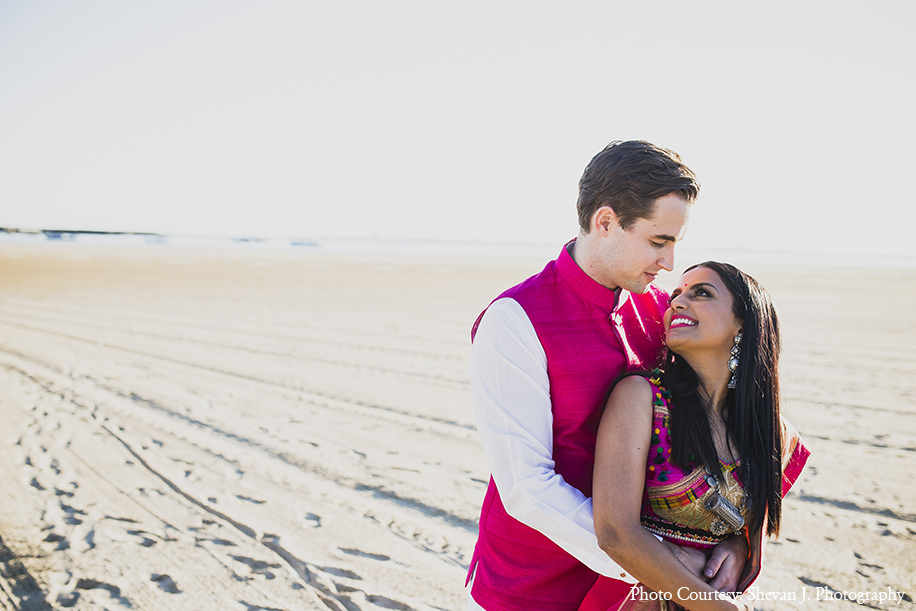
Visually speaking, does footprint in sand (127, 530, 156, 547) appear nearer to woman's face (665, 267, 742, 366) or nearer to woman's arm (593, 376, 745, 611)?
woman's arm (593, 376, 745, 611)

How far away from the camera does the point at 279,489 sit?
159 inches

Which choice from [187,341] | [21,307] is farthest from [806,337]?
[21,307]

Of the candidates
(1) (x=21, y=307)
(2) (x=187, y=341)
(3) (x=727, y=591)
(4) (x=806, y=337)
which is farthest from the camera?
(1) (x=21, y=307)

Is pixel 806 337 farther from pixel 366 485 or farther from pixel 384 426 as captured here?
pixel 366 485

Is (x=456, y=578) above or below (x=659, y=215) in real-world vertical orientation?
below

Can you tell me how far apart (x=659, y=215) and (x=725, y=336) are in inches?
17.9

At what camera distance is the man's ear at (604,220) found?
1671mm

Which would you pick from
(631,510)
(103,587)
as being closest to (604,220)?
(631,510)

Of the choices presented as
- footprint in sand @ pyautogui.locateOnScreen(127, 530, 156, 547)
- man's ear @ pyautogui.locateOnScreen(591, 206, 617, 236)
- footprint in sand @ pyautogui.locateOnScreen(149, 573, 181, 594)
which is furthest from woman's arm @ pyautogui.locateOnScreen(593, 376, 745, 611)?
footprint in sand @ pyautogui.locateOnScreen(127, 530, 156, 547)

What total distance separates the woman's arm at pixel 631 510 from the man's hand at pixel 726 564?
0.05 meters

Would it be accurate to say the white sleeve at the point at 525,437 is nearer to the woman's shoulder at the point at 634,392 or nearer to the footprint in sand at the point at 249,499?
the woman's shoulder at the point at 634,392

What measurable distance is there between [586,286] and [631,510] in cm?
62

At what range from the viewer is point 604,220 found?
5.55ft

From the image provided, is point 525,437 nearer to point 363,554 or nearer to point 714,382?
point 714,382
